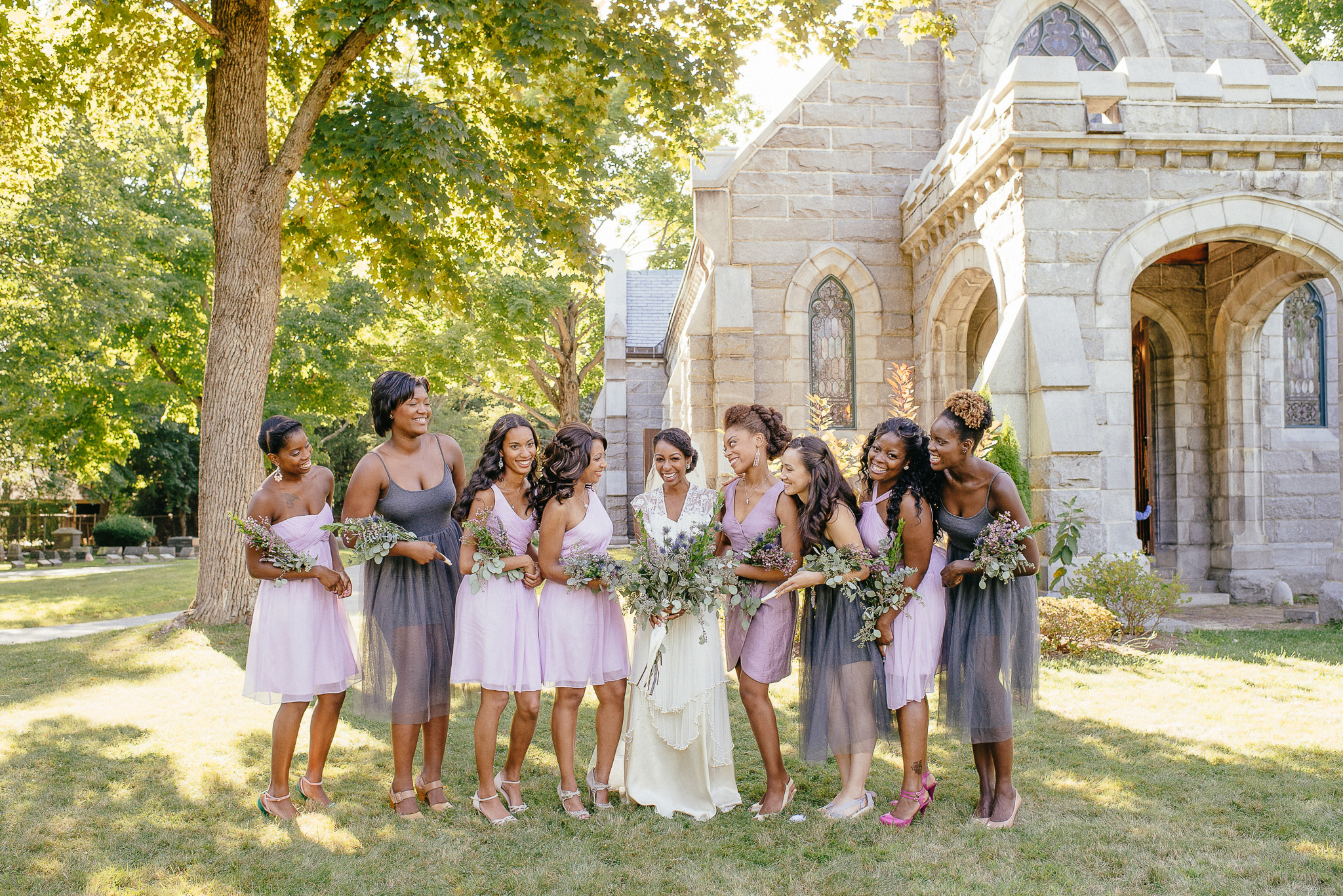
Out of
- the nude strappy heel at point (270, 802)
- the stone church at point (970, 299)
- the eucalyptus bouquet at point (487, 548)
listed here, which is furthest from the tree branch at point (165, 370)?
the eucalyptus bouquet at point (487, 548)

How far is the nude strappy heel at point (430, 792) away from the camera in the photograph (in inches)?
187

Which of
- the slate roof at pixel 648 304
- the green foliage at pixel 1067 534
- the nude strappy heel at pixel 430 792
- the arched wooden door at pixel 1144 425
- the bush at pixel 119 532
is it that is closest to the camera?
the nude strappy heel at pixel 430 792

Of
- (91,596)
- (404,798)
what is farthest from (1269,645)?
(91,596)

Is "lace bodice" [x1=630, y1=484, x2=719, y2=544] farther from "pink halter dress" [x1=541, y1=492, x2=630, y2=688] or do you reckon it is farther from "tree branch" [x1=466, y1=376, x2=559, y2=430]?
"tree branch" [x1=466, y1=376, x2=559, y2=430]

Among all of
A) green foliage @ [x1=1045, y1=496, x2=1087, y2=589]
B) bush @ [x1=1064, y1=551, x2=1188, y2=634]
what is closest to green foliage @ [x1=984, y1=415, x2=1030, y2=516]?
green foliage @ [x1=1045, y1=496, x2=1087, y2=589]

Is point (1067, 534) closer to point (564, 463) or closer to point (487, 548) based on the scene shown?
point (564, 463)

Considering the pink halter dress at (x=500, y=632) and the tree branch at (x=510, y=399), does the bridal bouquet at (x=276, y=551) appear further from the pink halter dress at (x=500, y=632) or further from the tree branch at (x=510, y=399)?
the tree branch at (x=510, y=399)

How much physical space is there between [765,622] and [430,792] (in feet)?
6.54

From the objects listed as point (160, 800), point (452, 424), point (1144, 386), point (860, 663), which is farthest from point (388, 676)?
point (452, 424)

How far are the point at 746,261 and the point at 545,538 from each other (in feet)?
28.8

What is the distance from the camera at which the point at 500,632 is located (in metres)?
4.66

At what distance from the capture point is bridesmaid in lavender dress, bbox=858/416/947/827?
177 inches

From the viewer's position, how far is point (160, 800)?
498 centimetres

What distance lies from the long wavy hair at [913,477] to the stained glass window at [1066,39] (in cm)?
1102
